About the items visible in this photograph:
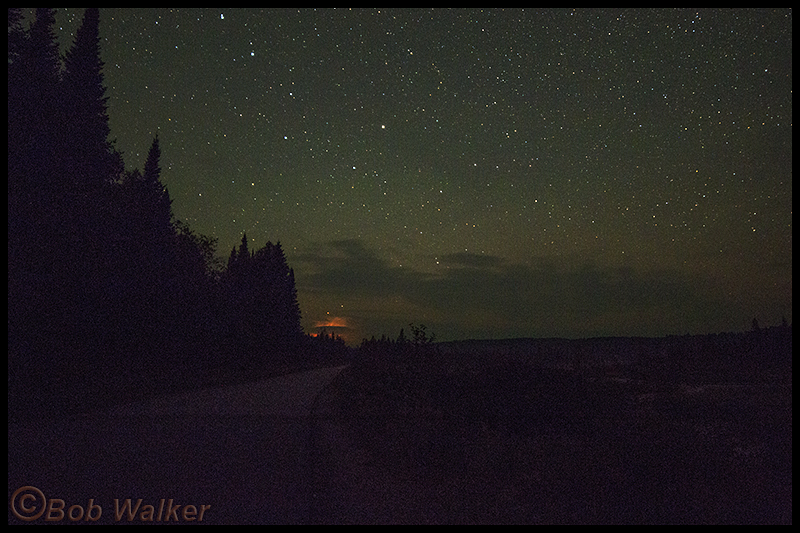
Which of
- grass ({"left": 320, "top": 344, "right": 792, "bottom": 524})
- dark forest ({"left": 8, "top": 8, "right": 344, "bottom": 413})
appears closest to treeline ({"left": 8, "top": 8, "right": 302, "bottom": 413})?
dark forest ({"left": 8, "top": 8, "right": 344, "bottom": 413})

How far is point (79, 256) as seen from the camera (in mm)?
16797

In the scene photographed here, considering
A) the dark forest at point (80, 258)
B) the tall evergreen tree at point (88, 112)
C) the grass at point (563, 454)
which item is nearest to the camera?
the grass at point (563, 454)

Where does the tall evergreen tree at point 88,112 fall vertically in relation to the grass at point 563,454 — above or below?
above

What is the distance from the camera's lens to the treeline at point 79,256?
1480 cm

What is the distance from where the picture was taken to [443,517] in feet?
17.5

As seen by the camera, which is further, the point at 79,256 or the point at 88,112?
the point at 88,112

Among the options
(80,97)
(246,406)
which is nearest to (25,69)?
(80,97)

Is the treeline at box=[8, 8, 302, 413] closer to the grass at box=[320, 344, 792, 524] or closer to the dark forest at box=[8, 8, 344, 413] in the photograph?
the dark forest at box=[8, 8, 344, 413]


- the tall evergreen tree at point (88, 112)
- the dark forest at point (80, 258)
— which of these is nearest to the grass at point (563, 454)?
the dark forest at point (80, 258)

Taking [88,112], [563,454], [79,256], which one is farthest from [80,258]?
A: [563,454]

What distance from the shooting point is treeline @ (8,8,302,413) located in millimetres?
14805

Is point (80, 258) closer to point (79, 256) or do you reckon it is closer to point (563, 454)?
point (79, 256)

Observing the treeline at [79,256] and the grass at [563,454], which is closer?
the grass at [563,454]

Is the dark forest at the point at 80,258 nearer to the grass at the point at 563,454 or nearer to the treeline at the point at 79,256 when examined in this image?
the treeline at the point at 79,256
